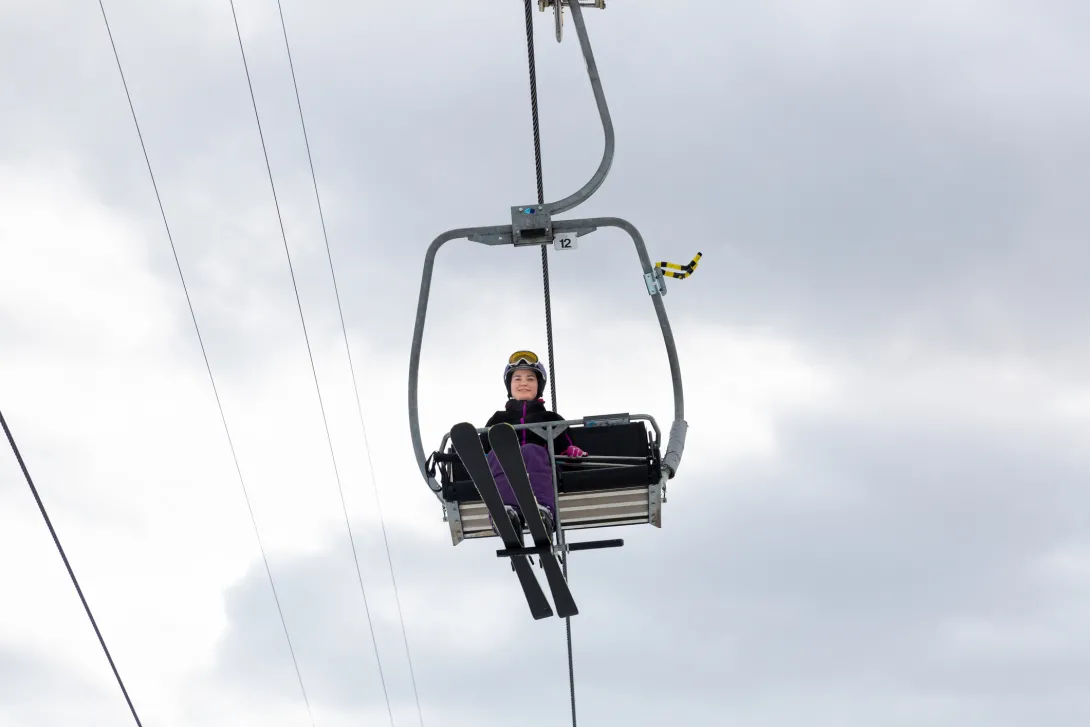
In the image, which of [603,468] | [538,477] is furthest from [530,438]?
[603,468]

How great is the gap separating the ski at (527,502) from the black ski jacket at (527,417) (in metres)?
0.59

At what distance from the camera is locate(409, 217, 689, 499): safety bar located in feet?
25.4

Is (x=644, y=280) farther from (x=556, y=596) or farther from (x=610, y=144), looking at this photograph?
(x=556, y=596)

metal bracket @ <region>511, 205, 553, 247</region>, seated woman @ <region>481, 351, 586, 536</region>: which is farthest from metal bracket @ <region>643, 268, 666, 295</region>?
seated woman @ <region>481, 351, 586, 536</region>

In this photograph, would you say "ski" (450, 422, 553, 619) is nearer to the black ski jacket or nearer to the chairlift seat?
the chairlift seat

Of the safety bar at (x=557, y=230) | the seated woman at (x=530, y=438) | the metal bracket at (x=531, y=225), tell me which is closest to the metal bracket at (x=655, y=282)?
the safety bar at (x=557, y=230)

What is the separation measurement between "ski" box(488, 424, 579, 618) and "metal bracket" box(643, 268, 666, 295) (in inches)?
51.9

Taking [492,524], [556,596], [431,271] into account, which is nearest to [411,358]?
[431,271]

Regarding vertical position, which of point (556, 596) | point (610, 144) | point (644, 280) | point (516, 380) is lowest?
point (556, 596)

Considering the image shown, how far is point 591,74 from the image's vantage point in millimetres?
7383

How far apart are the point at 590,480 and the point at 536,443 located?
0.43 meters

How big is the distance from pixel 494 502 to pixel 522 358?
5.76 feet

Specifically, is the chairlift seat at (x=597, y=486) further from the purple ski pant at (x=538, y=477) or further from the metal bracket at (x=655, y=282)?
the metal bracket at (x=655, y=282)

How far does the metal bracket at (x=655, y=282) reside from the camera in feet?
25.9
